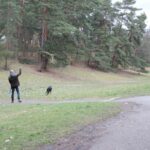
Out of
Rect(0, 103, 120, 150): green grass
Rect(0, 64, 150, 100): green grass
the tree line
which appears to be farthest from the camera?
the tree line

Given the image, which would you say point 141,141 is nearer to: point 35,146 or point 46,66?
point 35,146

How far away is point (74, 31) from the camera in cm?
4784

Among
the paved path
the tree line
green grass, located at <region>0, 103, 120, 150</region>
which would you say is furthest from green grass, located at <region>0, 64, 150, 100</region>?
the paved path

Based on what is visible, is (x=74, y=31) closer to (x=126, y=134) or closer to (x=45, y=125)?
(x=45, y=125)

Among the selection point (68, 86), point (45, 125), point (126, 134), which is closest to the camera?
point (126, 134)

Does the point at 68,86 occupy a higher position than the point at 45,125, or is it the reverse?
the point at 45,125

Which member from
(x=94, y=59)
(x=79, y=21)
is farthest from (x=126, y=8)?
(x=79, y=21)

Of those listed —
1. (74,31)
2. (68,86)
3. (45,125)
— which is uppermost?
(74,31)

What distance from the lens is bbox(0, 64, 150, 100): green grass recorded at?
2398 centimetres

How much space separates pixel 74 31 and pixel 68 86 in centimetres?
1411

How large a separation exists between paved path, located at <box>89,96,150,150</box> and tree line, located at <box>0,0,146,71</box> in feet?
97.3

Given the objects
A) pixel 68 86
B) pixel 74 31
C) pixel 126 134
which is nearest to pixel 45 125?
pixel 126 134

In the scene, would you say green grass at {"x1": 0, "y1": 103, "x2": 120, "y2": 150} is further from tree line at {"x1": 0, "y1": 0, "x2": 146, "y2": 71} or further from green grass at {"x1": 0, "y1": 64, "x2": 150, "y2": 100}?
tree line at {"x1": 0, "y1": 0, "x2": 146, "y2": 71}

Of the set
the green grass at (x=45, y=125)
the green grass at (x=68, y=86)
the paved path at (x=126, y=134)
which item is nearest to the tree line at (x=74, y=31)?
the green grass at (x=68, y=86)
